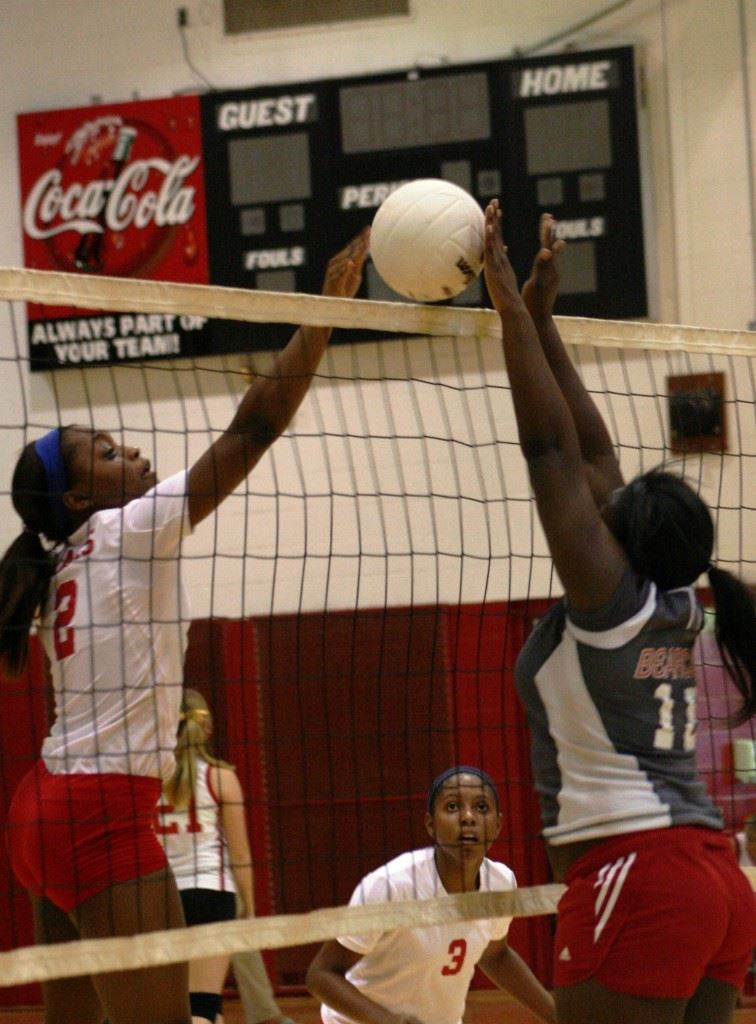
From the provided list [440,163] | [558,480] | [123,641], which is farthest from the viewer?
[440,163]

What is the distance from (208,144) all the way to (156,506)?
6.07 m

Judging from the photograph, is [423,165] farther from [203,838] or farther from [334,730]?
[203,838]

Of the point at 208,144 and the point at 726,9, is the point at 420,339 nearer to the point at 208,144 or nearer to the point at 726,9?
the point at 208,144

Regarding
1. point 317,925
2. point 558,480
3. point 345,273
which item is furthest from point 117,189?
point 558,480

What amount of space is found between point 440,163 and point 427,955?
18.0 feet

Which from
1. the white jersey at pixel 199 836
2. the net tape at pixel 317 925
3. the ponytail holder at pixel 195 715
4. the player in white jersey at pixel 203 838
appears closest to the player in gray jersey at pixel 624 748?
the net tape at pixel 317 925

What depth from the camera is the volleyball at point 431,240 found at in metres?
3.76

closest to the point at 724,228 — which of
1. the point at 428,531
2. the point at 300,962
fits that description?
the point at 428,531

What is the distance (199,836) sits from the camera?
253 inches

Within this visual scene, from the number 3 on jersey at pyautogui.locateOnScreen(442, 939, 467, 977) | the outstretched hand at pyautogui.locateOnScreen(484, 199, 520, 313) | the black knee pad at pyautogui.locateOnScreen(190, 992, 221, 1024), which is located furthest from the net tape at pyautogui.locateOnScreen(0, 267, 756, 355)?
the black knee pad at pyautogui.locateOnScreen(190, 992, 221, 1024)

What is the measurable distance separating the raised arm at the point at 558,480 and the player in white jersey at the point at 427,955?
1621mm

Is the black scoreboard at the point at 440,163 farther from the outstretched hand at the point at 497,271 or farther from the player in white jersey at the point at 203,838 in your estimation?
the outstretched hand at the point at 497,271

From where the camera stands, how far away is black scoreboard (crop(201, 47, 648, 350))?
343 inches

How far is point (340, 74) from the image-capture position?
9328 millimetres
